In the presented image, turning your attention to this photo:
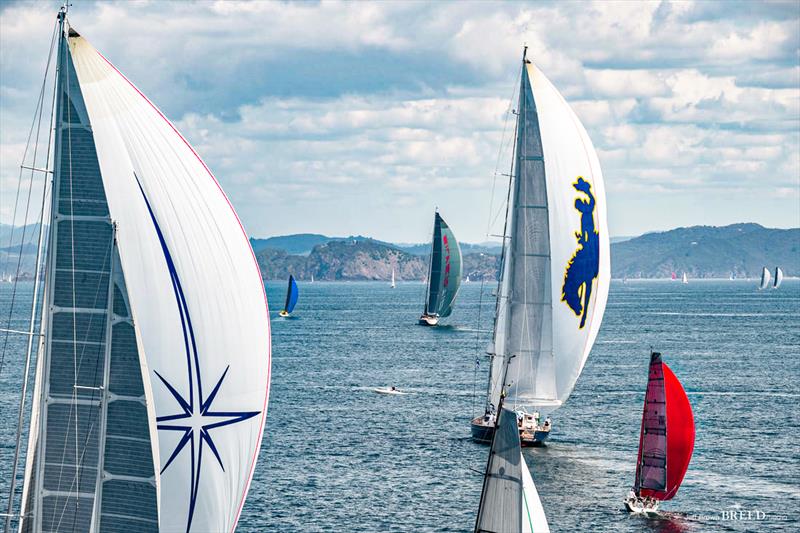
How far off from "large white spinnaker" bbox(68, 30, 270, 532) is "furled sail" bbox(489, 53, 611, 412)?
94.8 ft

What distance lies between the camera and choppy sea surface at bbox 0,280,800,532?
4431 centimetres

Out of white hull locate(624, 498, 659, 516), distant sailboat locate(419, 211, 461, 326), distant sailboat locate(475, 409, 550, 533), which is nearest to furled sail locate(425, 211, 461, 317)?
distant sailboat locate(419, 211, 461, 326)

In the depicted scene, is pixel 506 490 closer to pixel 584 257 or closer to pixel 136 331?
pixel 136 331

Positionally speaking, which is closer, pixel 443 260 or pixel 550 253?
pixel 550 253

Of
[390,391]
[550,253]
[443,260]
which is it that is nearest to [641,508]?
[550,253]

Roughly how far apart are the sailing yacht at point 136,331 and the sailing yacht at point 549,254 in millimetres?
27664

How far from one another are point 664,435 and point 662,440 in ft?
0.69

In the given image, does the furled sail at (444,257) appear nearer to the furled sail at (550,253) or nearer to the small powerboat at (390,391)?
the small powerboat at (390,391)

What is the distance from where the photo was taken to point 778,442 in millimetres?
59781

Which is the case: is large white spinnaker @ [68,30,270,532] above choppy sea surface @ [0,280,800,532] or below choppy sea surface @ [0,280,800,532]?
above

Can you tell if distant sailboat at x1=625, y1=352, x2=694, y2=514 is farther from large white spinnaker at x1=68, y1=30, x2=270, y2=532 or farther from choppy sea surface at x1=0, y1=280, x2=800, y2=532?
large white spinnaker at x1=68, y1=30, x2=270, y2=532

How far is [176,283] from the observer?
2186 cm

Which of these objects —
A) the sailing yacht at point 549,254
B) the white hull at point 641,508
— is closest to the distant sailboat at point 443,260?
the sailing yacht at point 549,254

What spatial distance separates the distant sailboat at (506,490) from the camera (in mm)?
27781
